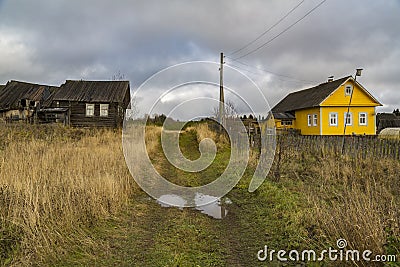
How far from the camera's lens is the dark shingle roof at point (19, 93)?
37.8m

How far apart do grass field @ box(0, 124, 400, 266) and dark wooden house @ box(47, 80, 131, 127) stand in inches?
934

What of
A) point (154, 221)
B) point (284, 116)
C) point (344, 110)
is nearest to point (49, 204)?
point (154, 221)

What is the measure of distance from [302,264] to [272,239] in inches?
38.4

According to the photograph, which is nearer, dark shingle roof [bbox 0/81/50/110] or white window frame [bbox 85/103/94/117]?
white window frame [bbox 85/103/94/117]

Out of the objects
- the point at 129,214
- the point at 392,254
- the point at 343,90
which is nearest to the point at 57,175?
the point at 129,214

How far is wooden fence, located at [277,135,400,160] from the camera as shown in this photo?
476 inches

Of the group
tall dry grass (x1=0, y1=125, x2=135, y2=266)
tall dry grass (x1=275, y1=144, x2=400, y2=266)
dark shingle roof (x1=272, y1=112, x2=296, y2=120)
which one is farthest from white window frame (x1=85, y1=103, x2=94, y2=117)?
tall dry grass (x1=0, y1=125, x2=135, y2=266)

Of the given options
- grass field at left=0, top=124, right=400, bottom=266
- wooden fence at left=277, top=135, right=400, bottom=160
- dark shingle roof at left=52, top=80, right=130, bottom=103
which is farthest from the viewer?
dark shingle roof at left=52, top=80, right=130, bottom=103

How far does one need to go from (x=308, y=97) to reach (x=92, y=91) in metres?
22.3

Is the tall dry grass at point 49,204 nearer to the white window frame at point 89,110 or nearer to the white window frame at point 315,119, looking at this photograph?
the white window frame at point 89,110

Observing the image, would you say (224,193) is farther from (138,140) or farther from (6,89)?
(6,89)

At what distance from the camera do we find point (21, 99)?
3762cm

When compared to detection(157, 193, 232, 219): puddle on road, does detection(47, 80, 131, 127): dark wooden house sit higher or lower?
higher

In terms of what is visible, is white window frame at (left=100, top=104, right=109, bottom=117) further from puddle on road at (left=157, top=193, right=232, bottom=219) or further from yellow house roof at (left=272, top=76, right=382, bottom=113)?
puddle on road at (left=157, top=193, right=232, bottom=219)
